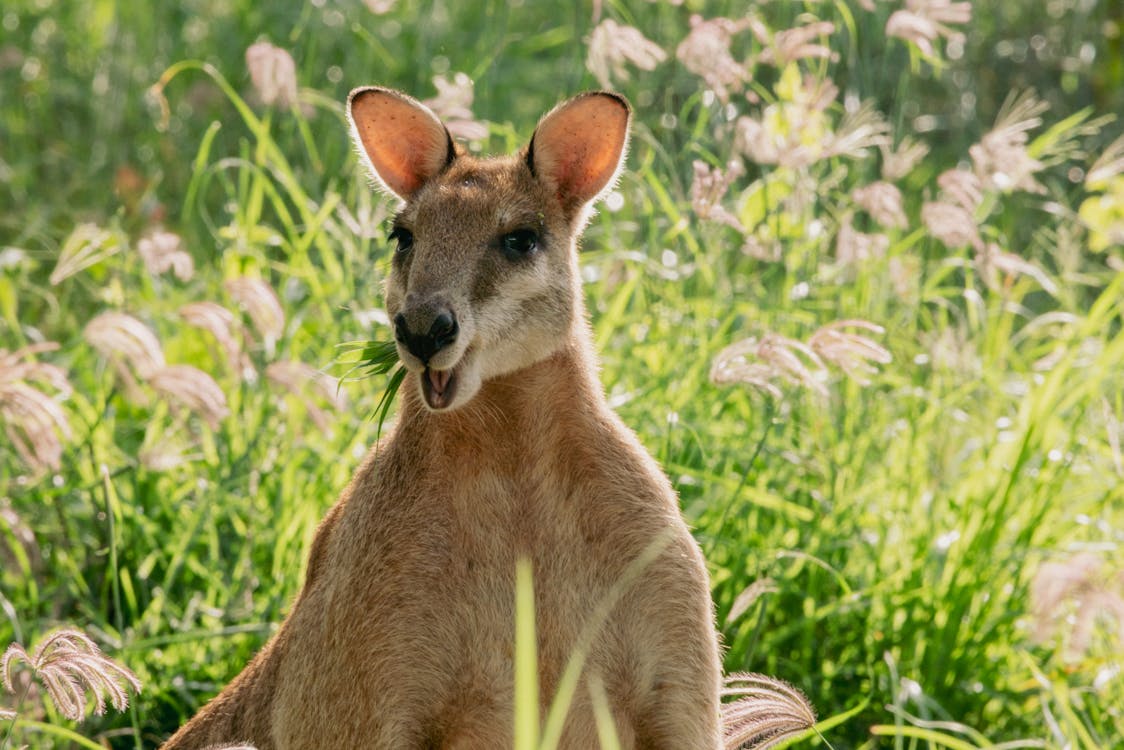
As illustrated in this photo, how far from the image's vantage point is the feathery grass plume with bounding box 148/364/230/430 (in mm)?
4262

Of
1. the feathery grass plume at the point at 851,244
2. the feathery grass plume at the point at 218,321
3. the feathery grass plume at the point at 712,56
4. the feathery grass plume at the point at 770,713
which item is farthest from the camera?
the feathery grass plume at the point at 851,244

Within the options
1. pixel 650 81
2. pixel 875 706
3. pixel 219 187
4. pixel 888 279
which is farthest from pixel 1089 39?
pixel 875 706

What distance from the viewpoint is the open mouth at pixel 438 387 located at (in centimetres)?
348

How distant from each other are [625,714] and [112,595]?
2041mm

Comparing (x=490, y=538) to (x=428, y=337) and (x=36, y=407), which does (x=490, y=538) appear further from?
(x=36, y=407)

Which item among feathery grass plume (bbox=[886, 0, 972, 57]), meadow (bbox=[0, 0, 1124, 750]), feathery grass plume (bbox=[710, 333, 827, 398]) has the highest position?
→ feathery grass plume (bbox=[886, 0, 972, 57])

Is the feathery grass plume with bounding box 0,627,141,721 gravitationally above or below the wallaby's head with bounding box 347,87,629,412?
below

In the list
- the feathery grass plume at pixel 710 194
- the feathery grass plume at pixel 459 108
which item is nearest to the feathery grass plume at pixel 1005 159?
the feathery grass plume at pixel 710 194

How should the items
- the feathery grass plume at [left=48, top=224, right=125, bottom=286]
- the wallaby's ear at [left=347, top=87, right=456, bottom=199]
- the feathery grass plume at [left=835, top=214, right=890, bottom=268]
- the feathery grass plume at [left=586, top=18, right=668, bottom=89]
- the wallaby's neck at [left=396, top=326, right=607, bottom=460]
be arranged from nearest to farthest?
1. the wallaby's neck at [left=396, top=326, right=607, bottom=460]
2. the wallaby's ear at [left=347, top=87, right=456, bottom=199]
3. the feathery grass plume at [left=48, top=224, right=125, bottom=286]
4. the feathery grass plume at [left=586, top=18, right=668, bottom=89]
5. the feathery grass plume at [left=835, top=214, right=890, bottom=268]

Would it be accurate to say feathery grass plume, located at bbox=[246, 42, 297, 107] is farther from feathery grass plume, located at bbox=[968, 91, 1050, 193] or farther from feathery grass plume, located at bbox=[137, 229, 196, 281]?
feathery grass plume, located at bbox=[968, 91, 1050, 193]

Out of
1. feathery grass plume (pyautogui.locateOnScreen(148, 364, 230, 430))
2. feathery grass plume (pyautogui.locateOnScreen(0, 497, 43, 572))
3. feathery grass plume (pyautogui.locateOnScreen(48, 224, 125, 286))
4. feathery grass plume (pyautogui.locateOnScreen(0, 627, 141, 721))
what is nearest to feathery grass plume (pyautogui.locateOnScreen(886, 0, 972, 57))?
feathery grass plume (pyautogui.locateOnScreen(148, 364, 230, 430))

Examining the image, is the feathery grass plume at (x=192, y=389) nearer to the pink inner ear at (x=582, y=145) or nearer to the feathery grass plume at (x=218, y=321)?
the feathery grass plume at (x=218, y=321)

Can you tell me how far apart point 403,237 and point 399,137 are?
30 cm

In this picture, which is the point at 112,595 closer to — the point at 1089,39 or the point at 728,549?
the point at 728,549
